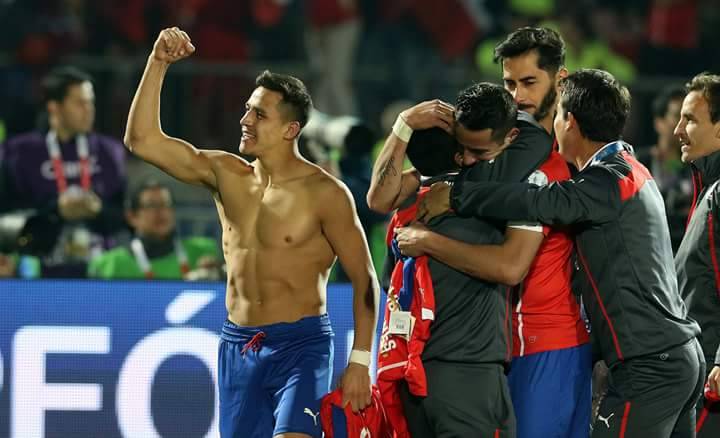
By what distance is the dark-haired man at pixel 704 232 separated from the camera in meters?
5.71

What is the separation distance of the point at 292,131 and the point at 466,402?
5.12ft

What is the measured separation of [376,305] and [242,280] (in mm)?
587

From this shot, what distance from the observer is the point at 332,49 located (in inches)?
495

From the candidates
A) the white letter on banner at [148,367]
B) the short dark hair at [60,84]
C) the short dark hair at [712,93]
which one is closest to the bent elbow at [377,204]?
the short dark hair at [712,93]


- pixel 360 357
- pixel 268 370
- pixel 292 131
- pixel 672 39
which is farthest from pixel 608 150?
pixel 672 39

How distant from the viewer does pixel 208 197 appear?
1161cm

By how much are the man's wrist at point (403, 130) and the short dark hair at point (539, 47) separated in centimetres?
72

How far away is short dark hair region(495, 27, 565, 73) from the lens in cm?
593

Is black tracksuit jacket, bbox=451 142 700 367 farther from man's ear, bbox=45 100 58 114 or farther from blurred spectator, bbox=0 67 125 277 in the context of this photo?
man's ear, bbox=45 100 58 114

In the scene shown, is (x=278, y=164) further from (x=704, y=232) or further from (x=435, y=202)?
(x=704, y=232)

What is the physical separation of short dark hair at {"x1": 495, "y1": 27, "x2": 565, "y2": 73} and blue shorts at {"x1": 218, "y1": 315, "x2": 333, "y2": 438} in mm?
1407

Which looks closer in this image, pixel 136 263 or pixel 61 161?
pixel 136 263

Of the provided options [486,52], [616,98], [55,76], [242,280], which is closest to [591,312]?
[616,98]

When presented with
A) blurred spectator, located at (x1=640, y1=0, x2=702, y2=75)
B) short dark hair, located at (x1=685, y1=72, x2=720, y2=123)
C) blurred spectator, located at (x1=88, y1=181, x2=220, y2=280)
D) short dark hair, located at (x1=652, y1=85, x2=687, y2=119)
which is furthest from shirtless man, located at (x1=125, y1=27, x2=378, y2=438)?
blurred spectator, located at (x1=640, y1=0, x2=702, y2=75)
